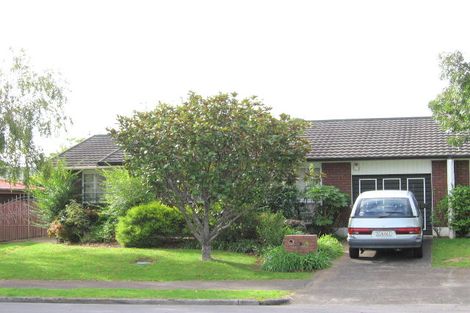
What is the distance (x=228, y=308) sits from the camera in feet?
36.2

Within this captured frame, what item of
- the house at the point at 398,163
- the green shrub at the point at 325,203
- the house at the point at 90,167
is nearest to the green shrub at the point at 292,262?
the green shrub at the point at 325,203

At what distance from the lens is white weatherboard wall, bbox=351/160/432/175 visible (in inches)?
855

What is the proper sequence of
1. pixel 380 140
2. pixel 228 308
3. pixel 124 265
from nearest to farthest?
pixel 228 308, pixel 124 265, pixel 380 140

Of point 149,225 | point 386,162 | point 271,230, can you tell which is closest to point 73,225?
point 149,225

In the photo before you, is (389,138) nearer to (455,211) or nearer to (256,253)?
(455,211)

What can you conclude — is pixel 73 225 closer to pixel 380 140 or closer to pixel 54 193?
pixel 54 193

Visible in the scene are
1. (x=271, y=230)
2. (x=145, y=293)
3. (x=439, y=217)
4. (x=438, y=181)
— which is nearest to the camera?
(x=145, y=293)

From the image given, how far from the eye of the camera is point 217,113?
15.9 m

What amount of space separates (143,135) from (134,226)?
4261 millimetres

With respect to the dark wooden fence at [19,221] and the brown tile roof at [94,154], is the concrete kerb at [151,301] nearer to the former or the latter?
the dark wooden fence at [19,221]

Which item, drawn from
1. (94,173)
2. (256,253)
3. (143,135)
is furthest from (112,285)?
(94,173)

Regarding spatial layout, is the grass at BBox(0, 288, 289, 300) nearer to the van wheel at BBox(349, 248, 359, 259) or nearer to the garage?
the van wheel at BBox(349, 248, 359, 259)

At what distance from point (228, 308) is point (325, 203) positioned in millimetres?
10727

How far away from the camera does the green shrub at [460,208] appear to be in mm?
20031
